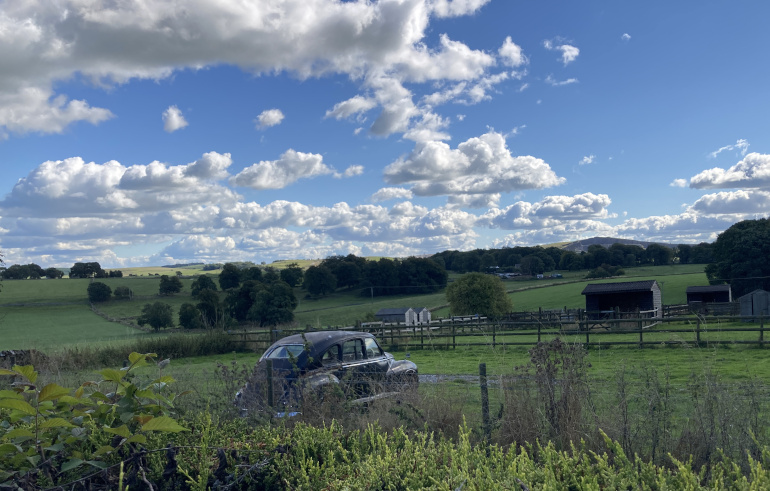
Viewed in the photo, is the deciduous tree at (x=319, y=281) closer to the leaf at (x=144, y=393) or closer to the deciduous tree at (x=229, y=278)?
the deciduous tree at (x=229, y=278)

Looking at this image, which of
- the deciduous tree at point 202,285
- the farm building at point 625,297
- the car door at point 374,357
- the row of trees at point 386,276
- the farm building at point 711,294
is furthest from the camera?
the row of trees at point 386,276

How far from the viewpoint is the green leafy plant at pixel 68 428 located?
2955 mm

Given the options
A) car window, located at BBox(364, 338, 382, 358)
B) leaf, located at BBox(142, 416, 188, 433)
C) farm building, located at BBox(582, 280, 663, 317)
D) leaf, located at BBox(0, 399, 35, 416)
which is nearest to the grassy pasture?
farm building, located at BBox(582, 280, 663, 317)

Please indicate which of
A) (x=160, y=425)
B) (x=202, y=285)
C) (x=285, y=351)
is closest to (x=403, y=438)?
(x=160, y=425)

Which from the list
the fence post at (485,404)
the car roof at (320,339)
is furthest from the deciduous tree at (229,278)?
the fence post at (485,404)

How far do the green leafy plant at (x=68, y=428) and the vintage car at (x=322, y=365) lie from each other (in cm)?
310

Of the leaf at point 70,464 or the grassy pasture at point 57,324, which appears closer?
the leaf at point 70,464

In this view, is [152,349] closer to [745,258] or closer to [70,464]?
[70,464]

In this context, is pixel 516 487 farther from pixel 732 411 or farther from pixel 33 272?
pixel 33 272

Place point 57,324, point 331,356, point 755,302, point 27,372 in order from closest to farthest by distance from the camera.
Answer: point 27,372 < point 331,356 < point 755,302 < point 57,324

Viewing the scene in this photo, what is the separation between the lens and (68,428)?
337 centimetres

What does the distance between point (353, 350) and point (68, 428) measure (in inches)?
309

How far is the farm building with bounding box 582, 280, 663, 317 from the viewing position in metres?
42.7

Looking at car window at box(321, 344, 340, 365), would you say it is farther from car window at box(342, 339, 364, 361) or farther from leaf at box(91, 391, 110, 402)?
leaf at box(91, 391, 110, 402)
